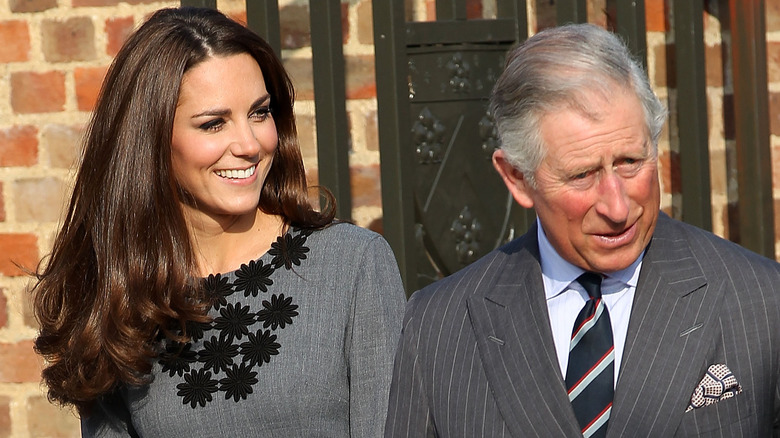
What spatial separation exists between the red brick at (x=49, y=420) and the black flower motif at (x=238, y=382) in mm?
826

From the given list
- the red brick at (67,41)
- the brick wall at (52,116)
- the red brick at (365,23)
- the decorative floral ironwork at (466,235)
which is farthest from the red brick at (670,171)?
the red brick at (67,41)

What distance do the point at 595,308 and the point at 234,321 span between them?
84cm

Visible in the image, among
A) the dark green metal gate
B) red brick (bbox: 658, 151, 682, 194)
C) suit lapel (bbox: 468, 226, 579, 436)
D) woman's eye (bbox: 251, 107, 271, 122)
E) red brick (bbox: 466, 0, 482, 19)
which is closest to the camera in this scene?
suit lapel (bbox: 468, 226, 579, 436)

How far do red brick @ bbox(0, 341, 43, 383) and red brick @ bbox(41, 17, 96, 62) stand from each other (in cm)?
74

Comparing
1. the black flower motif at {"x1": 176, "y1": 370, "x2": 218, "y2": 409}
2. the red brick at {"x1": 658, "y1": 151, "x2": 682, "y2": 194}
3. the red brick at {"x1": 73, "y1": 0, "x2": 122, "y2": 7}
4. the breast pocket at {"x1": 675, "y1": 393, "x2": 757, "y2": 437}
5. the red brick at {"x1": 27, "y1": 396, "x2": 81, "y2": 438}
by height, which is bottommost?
the red brick at {"x1": 27, "y1": 396, "x2": 81, "y2": 438}

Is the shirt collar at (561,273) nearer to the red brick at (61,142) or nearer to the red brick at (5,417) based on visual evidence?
the red brick at (61,142)

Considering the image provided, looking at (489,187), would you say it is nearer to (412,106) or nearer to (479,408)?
(412,106)

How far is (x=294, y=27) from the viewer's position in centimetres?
307

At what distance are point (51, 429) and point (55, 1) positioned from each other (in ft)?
3.63

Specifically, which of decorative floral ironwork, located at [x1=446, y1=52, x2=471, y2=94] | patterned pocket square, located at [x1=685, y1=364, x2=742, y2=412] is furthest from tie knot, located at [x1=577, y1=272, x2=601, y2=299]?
decorative floral ironwork, located at [x1=446, y1=52, x2=471, y2=94]

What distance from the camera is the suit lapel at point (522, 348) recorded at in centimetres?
192

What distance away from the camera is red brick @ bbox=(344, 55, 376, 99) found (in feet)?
9.98

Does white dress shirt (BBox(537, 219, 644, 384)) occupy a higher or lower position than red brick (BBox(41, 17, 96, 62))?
lower

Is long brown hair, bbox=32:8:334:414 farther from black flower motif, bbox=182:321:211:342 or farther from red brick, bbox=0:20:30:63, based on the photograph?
red brick, bbox=0:20:30:63
